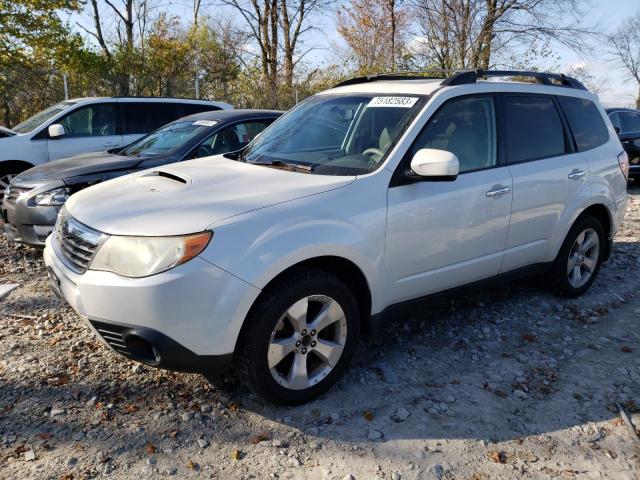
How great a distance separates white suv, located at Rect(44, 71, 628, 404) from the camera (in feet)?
8.83

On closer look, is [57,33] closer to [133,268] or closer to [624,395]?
[133,268]

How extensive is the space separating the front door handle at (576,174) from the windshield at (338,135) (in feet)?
5.18

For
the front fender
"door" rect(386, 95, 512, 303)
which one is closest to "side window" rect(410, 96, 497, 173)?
"door" rect(386, 95, 512, 303)

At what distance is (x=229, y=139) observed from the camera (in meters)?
6.26

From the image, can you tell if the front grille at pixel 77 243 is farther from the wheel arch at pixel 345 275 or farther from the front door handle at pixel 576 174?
the front door handle at pixel 576 174

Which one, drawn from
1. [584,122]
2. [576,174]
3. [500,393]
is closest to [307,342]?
[500,393]

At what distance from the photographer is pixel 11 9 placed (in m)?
13.3

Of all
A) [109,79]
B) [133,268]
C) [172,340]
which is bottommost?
[172,340]

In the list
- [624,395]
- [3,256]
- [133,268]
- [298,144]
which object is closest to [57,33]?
[3,256]

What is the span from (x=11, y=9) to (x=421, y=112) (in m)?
13.5

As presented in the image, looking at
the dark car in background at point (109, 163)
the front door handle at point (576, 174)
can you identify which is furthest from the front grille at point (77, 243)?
the front door handle at point (576, 174)

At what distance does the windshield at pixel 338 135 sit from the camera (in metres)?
3.47

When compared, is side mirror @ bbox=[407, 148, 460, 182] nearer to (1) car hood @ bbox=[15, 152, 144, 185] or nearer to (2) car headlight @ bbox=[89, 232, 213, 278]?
(2) car headlight @ bbox=[89, 232, 213, 278]

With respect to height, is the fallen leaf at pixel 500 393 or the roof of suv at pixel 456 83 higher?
the roof of suv at pixel 456 83
